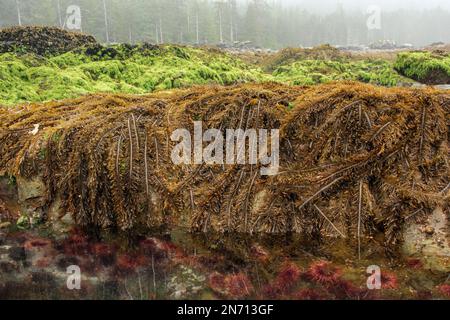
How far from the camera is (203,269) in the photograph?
3.66 meters

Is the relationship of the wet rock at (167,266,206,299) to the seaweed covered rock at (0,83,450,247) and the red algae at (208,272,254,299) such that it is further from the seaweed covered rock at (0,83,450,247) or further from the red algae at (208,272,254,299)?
the seaweed covered rock at (0,83,450,247)

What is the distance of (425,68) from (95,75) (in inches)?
390

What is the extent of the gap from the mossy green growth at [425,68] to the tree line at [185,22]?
211ft

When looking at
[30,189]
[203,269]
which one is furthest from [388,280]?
[30,189]

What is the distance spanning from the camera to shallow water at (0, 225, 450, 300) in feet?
10.7

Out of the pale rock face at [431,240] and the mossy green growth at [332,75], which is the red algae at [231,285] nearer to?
the pale rock face at [431,240]

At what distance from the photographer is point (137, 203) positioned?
4.45 metres

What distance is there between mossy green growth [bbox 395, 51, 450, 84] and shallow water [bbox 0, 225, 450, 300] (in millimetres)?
9175

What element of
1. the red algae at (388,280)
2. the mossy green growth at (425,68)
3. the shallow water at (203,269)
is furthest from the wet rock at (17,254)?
the mossy green growth at (425,68)

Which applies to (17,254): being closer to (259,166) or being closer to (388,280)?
(259,166)

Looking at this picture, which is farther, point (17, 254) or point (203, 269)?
point (17, 254)

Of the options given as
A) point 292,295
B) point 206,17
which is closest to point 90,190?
point 292,295

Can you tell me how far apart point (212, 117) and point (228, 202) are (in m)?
1.16
